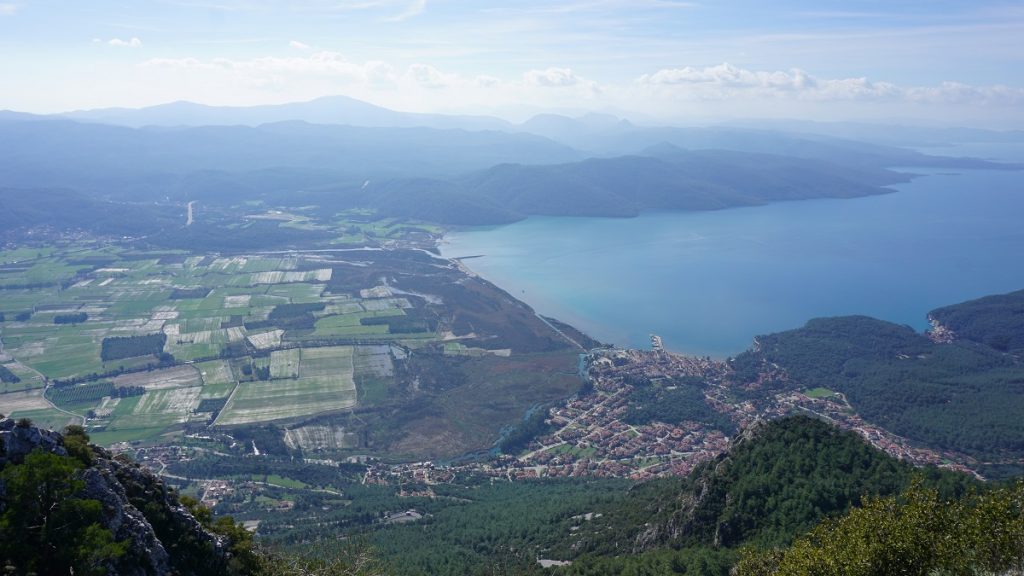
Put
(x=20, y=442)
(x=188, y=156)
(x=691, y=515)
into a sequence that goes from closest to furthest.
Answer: (x=20, y=442) → (x=691, y=515) → (x=188, y=156)

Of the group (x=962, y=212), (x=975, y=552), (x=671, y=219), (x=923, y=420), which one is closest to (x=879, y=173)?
(x=962, y=212)

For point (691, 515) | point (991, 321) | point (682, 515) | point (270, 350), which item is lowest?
point (270, 350)

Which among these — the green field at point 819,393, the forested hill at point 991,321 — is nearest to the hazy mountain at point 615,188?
the forested hill at point 991,321

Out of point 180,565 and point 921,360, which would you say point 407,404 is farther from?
point 921,360

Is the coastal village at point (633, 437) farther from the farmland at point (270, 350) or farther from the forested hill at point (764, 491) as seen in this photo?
the forested hill at point (764, 491)

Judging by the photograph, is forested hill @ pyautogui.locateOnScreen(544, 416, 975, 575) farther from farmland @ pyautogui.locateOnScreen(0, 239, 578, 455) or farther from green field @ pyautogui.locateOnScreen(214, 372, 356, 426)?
green field @ pyautogui.locateOnScreen(214, 372, 356, 426)

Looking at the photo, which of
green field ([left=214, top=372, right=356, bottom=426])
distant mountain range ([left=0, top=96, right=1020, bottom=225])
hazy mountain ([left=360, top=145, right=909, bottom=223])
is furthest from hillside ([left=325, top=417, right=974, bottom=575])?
distant mountain range ([left=0, top=96, right=1020, bottom=225])

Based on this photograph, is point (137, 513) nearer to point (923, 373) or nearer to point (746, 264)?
Result: point (923, 373)

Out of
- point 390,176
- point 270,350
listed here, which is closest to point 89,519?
point 270,350
